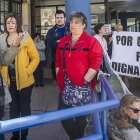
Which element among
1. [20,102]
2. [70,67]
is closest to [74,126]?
[70,67]

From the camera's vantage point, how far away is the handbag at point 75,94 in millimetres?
2547

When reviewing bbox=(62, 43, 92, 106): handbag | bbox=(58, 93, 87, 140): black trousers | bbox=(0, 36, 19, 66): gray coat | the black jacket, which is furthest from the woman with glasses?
the black jacket

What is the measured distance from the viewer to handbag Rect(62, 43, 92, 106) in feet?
8.36

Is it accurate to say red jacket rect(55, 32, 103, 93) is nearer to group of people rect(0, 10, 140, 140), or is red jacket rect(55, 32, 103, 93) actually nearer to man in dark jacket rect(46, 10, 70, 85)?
group of people rect(0, 10, 140, 140)

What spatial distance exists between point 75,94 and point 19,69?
3.05 ft

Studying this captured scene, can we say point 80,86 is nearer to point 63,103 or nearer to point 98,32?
point 63,103

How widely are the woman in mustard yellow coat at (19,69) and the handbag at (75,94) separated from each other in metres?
0.75

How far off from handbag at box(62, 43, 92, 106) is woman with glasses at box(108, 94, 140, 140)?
44cm

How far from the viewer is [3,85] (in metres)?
2.47

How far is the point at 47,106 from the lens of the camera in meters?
5.30

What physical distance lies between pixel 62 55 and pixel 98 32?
268 cm

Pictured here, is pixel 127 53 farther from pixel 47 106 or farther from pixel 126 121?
pixel 126 121

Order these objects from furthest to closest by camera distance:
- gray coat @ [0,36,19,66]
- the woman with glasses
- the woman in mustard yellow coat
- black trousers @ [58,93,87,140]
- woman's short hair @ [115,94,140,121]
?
the woman in mustard yellow coat < black trousers @ [58,93,87,140] < gray coat @ [0,36,19,66] < woman's short hair @ [115,94,140,121] < the woman with glasses

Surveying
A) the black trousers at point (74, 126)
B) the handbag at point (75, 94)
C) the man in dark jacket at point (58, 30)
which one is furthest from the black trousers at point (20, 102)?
the man in dark jacket at point (58, 30)
